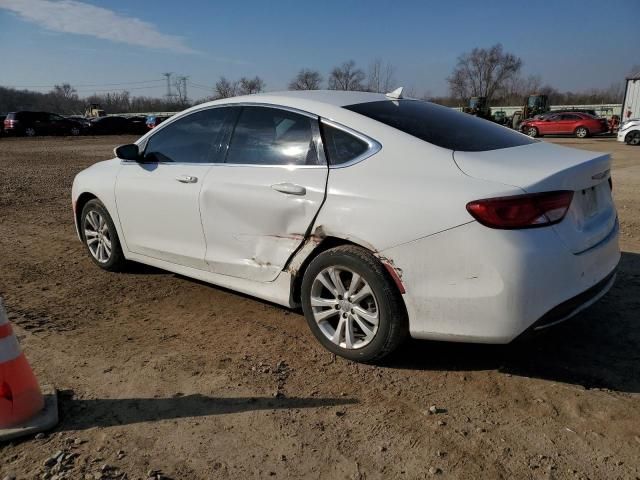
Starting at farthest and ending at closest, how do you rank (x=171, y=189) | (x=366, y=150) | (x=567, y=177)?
(x=171, y=189) → (x=366, y=150) → (x=567, y=177)

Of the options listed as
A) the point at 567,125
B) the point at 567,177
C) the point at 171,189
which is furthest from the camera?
the point at 567,125

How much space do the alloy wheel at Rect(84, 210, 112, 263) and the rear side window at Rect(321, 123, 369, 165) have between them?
263 centimetres

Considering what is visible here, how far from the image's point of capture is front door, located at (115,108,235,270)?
3.95 meters

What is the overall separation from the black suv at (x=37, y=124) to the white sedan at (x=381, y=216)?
34.8 metres

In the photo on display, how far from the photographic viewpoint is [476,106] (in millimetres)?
46438

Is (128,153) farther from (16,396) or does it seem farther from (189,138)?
(16,396)

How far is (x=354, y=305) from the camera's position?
3.13m

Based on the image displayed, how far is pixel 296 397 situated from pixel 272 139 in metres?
1.74

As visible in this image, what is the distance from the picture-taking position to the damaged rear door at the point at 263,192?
3.29 m

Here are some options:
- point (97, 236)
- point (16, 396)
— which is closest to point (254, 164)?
point (16, 396)

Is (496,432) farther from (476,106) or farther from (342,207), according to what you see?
(476,106)

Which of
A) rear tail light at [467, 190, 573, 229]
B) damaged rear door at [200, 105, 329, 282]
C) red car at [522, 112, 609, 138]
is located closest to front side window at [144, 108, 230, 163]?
damaged rear door at [200, 105, 329, 282]

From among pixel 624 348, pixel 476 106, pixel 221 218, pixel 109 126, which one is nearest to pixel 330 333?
pixel 221 218

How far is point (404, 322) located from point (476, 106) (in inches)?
1859
